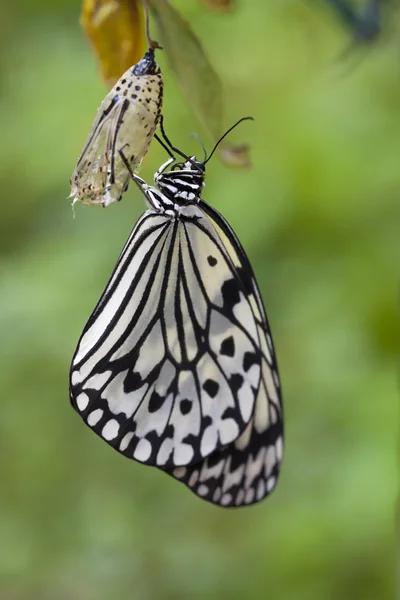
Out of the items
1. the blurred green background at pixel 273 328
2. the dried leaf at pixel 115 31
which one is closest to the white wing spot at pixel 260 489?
the dried leaf at pixel 115 31

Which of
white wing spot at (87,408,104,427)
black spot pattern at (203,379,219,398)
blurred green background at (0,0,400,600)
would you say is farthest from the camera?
blurred green background at (0,0,400,600)

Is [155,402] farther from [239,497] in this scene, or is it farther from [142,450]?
[239,497]

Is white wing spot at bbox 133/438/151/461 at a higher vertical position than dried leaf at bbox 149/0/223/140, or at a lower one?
lower

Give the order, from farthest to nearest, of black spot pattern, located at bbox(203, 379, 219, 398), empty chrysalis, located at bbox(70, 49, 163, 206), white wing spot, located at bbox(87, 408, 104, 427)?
black spot pattern, located at bbox(203, 379, 219, 398), white wing spot, located at bbox(87, 408, 104, 427), empty chrysalis, located at bbox(70, 49, 163, 206)

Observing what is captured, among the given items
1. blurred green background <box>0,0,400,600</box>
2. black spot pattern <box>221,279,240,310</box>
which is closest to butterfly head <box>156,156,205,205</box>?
black spot pattern <box>221,279,240,310</box>

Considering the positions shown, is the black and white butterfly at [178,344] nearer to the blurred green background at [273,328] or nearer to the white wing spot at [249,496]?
the white wing spot at [249,496]

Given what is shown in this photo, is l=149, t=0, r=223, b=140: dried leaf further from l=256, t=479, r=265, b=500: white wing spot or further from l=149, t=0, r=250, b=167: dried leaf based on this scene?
l=256, t=479, r=265, b=500: white wing spot

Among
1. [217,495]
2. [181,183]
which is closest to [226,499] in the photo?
[217,495]
